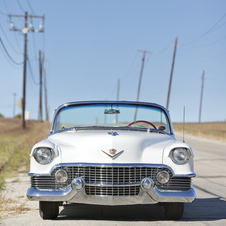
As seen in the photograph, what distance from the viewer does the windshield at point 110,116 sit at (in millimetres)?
5688

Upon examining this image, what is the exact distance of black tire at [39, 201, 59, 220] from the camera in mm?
4391

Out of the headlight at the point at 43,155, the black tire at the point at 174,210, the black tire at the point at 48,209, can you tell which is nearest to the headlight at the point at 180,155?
Answer: the black tire at the point at 174,210

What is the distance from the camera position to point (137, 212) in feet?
16.3

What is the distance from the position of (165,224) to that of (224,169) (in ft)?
20.9

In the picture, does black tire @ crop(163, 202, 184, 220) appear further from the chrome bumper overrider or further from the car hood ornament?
the car hood ornament

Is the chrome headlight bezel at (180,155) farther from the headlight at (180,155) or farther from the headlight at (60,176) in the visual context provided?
the headlight at (60,176)

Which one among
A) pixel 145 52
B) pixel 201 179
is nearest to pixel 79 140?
pixel 201 179

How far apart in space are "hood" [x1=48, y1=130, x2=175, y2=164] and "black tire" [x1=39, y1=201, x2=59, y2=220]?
636 mm

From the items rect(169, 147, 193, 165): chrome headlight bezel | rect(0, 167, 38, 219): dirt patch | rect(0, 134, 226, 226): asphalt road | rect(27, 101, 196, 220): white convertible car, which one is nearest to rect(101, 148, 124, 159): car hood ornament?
rect(27, 101, 196, 220): white convertible car

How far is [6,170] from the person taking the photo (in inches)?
368

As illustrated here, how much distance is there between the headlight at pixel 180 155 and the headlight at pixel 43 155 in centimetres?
142

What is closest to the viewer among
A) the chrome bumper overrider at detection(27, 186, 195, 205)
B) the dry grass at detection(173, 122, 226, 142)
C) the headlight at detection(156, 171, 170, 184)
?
the chrome bumper overrider at detection(27, 186, 195, 205)

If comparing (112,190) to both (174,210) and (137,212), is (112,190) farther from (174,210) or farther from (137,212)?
(137,212)

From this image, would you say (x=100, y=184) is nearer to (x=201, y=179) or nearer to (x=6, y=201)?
(x=6, y=201)
